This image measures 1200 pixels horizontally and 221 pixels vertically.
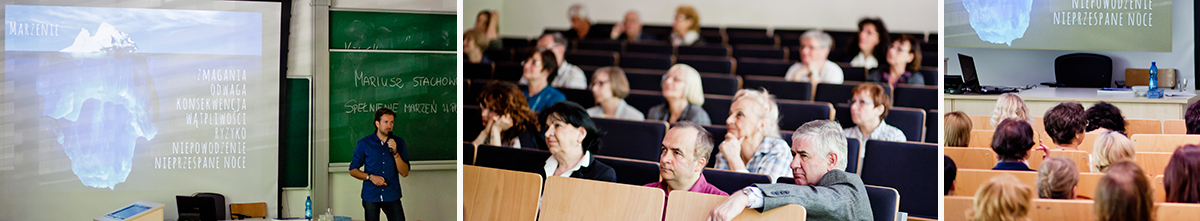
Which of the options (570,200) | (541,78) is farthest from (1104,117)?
(541,78)

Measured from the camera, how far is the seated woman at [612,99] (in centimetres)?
400

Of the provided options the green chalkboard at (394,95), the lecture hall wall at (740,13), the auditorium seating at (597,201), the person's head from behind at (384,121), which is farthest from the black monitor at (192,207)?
the lecture hall wall at (740,13)

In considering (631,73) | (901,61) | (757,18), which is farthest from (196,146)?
(757,18)

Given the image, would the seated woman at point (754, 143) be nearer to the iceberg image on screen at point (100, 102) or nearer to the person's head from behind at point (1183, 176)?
the person's head from behind at point (1183, 176)

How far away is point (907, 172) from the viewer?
2898mm

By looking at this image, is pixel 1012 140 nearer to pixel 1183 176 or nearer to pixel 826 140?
pixel 1183 176

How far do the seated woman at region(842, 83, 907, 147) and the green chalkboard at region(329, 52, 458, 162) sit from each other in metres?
1.90

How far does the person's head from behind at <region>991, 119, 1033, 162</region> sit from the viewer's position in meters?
2.64

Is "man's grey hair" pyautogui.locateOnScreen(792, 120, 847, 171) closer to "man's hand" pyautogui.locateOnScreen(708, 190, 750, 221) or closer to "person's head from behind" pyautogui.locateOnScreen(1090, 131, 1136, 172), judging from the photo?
"man's hand" pyautogui.locateOnScreen(708, 190, 750, 221)

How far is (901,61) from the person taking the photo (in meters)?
4.36

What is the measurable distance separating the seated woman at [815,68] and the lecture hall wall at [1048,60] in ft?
5.09

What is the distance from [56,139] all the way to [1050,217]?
393cm

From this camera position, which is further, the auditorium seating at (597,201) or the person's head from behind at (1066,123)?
the auditorium seating at (597,201)

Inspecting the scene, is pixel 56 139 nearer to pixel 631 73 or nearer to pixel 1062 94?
pixel 631 73
